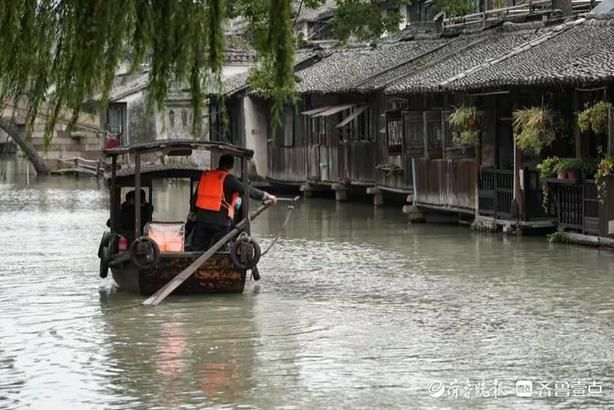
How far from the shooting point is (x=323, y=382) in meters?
12.2

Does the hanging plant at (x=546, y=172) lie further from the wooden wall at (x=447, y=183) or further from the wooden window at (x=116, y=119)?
the wooden window at (x=116, y=119)

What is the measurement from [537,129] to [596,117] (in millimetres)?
1613

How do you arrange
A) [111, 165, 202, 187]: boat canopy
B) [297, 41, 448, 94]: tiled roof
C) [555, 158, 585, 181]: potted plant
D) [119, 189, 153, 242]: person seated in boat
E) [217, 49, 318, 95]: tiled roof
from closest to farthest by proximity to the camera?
[119, 189, 153, 242]: person seated in boat < [111, 165, 202, 187]: boat canopy < [555, 158, 585, 181]: potted plant < [297, 41, 448, 94]: tiled roof < [217, 49, 318, 95]: tiled roof

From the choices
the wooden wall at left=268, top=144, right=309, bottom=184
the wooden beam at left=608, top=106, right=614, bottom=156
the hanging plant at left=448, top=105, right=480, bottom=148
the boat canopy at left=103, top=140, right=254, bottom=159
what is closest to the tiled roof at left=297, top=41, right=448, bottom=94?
the wooden wall at left=268, top=144, right=309, bottom=184

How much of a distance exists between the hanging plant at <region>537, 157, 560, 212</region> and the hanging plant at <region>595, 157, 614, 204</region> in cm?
129

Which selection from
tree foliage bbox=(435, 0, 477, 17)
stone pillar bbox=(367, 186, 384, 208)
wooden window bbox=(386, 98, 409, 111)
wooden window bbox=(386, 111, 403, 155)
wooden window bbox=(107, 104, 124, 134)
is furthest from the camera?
wooden window bbox=(107, 104, 124, 134)

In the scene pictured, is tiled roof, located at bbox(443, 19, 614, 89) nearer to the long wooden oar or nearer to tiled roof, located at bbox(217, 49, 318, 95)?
the long wooden oar

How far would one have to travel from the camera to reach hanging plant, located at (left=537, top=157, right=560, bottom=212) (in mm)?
23422

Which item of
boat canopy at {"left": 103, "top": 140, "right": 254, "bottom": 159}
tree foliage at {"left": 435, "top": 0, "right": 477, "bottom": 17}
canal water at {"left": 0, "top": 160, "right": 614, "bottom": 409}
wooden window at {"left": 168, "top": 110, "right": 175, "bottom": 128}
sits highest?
tree foliage at {"left": 435, "top": 0, "right": 477, "bottom": 17}

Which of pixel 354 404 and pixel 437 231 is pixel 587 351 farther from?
pixel 437 231

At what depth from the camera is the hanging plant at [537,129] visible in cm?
2361

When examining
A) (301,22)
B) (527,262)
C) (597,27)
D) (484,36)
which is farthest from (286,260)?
(301,22)

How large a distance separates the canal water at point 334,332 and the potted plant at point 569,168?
1135 millimetres

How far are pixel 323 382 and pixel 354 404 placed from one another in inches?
37.2
